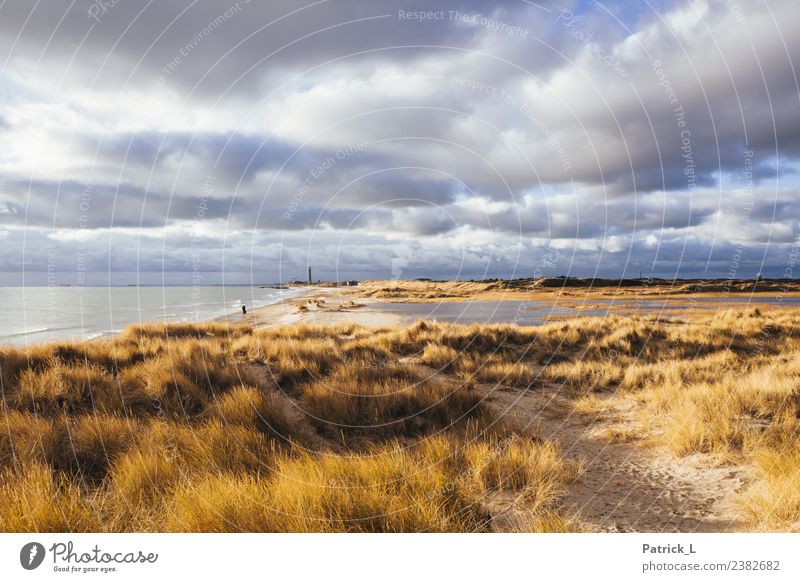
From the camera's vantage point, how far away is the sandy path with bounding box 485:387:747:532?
4.47 metres

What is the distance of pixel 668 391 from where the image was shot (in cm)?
895

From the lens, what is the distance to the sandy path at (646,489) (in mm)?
4473

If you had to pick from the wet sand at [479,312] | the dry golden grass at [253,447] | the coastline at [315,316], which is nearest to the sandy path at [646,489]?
the dry golden grass at [253,447]

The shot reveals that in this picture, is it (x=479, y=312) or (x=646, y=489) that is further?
(x=479, y=312)

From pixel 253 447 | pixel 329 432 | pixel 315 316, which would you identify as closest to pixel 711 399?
pixel 329 432

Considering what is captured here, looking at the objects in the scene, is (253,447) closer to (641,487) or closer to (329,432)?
(329,432)

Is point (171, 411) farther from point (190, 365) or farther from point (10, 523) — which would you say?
point (10, 523)

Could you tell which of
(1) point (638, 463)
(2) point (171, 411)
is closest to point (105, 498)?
(2) point (171, 411)

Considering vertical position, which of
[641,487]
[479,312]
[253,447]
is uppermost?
[253,447]

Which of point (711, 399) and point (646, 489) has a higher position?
point (711, 399)

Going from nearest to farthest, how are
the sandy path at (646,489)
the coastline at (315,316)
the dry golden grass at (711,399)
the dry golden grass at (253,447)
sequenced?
the dry golden grass at (253,447), the sandy path at (646,489), the dry golden grass at (711,399), the coastline at (315,316)

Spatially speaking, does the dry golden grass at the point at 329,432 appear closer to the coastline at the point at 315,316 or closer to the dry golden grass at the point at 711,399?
the dry golden grass at the point at 711,399

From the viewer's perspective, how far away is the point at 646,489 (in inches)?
207
